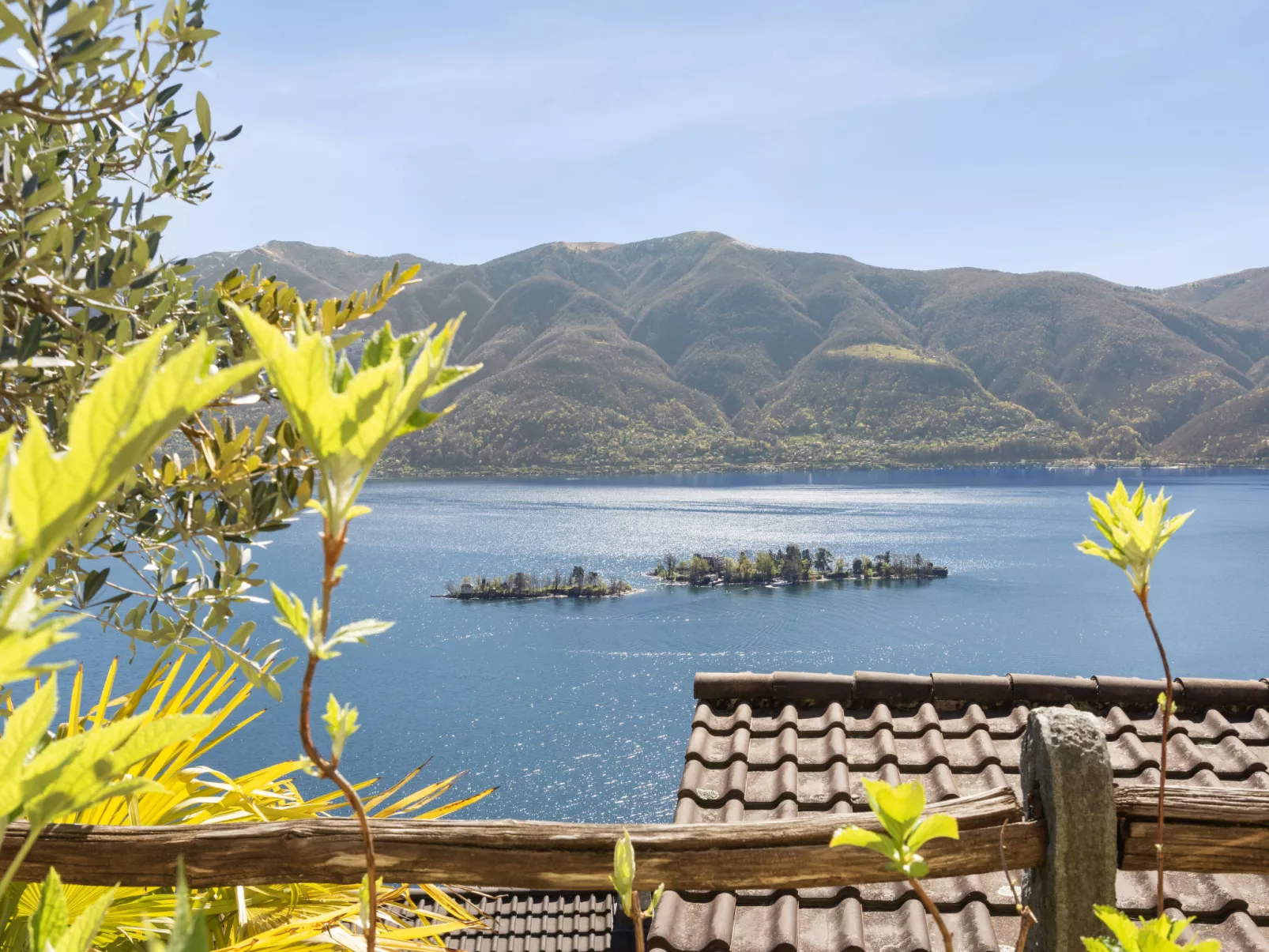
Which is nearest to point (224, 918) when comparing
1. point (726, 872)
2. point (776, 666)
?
point (726, 872)

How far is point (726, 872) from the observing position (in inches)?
50.5

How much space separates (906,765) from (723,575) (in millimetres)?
47113

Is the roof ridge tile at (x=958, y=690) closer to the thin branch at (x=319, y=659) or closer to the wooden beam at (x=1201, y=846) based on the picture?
the wooden beam at (x=1201, y=846)

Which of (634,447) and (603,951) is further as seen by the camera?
(634,447)

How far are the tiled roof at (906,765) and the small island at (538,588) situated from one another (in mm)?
43164

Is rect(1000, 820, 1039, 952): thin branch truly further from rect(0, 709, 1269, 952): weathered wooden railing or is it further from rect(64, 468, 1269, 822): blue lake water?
rect(64, 468, 1269, 822): blue lake water

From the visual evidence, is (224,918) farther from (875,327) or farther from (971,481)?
(875,327)

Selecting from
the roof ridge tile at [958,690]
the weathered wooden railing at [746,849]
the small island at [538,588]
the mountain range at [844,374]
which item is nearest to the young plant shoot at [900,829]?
Answer: the weathered wooden railing at [746,849]

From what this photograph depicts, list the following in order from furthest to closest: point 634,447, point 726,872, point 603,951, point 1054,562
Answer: point 634,447 → point 1054,562 → point 603,951 → point 726,872

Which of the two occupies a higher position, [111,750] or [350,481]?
[350,481]

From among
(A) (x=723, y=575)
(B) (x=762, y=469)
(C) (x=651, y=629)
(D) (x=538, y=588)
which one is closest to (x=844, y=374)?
(B) (x=762, y=469)

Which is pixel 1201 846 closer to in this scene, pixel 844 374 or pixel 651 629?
pixel 651 629

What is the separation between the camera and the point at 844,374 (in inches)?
4493

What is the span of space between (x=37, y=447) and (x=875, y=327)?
132 meters
